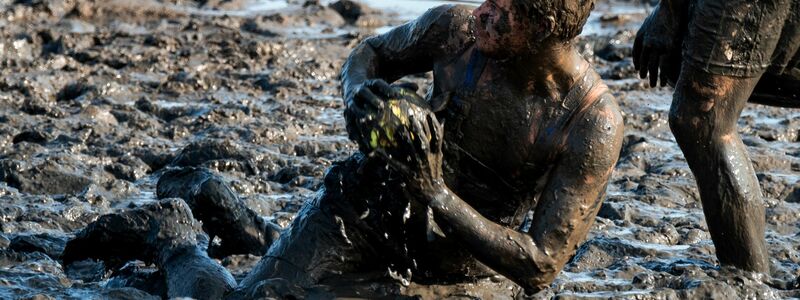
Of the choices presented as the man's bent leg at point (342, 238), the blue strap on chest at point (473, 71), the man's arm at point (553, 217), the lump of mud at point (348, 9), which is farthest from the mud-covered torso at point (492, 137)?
the lump of mud at point (348, 9)

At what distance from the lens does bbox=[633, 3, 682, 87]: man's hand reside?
6.02 m

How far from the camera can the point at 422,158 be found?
4.34m

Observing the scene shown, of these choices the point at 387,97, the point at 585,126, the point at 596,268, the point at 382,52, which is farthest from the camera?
the point at 596,268

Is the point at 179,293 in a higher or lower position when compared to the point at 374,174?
lower

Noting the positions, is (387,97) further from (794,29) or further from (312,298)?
(794,29)

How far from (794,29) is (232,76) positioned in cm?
575

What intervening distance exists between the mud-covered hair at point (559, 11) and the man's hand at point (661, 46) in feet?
5.40

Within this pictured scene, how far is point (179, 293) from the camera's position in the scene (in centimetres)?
527

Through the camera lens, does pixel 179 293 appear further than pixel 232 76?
No

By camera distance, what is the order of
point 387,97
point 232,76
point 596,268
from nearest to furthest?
point 387,97 < point 596,268 < point 232,76

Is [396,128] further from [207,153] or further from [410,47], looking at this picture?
[207,153]

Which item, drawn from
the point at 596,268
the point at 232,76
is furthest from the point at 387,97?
the point at 232,76

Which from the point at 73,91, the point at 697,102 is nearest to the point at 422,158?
the point at 697,102

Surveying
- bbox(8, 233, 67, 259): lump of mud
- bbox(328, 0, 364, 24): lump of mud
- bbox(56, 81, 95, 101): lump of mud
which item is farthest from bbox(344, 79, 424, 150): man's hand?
bbox(328, 0, 364, 24): lump of mud
